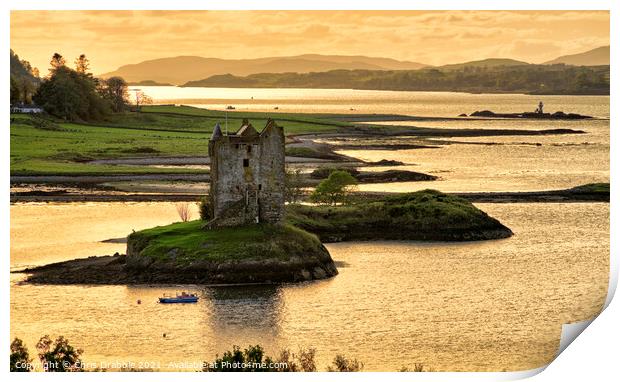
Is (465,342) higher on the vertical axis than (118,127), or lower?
lower

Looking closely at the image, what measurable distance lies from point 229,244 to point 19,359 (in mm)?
21387

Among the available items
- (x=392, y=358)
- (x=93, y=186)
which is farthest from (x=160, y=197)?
(x=392, y=358)

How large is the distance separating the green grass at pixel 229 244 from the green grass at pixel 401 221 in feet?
43.3

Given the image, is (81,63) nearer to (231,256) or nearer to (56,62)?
(56,62)

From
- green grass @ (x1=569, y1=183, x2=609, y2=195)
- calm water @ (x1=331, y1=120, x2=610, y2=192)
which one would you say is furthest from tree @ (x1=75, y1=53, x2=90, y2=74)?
green grass @ (x1=569, y1=183, x2=609, y2=195)

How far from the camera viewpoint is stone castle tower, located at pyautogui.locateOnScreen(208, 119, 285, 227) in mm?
65188

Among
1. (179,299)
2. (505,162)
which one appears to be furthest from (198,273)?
(505,162)

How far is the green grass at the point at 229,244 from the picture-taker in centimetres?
6319

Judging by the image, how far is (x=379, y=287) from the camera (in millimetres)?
63375

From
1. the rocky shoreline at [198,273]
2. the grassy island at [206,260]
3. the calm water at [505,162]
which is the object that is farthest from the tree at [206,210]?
the calm water at [505,162]

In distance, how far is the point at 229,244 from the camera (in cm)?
6350

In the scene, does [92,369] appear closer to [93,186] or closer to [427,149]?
[93,186]
